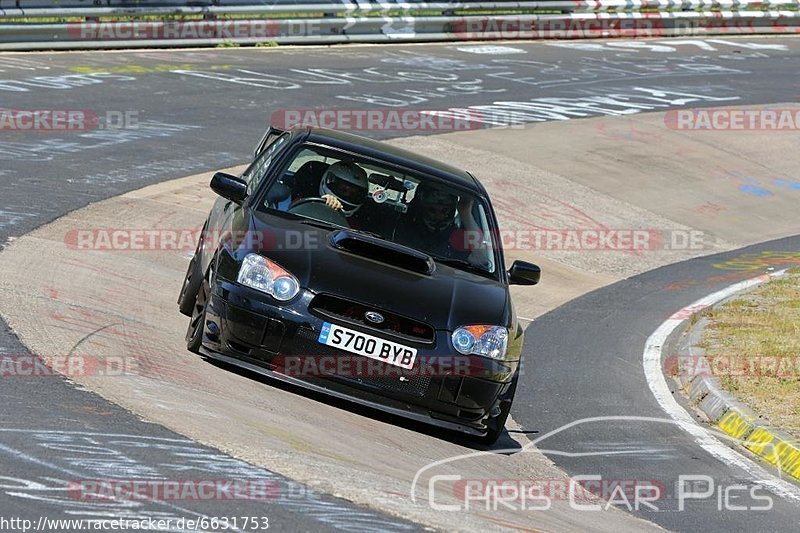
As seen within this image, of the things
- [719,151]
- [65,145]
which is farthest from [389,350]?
[719,151]

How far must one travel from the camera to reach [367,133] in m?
18.8

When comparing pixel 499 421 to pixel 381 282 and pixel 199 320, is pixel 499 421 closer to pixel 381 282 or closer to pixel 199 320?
pixel 381 282

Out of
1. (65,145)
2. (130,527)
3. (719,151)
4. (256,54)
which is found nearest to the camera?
(130,527)

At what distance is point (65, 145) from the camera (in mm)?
15188

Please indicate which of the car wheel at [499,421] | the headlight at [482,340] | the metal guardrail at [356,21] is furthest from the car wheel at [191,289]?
the metal guardrail at [356,21]

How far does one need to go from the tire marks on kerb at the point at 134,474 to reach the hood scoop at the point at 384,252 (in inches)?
76.5

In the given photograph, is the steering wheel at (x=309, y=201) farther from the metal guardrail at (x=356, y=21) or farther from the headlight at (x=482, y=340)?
the metal guardrail at (x=356, y=21)

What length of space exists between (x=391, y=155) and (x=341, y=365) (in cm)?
200

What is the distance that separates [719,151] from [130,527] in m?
17.7

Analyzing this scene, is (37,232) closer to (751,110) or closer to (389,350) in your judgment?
(389,350)

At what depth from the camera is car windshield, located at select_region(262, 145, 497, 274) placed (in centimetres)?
826

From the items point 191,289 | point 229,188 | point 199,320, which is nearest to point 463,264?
point 229,188

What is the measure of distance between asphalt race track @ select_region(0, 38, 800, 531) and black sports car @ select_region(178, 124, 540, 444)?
93cm

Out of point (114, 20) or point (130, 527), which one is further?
point (114, 20)
